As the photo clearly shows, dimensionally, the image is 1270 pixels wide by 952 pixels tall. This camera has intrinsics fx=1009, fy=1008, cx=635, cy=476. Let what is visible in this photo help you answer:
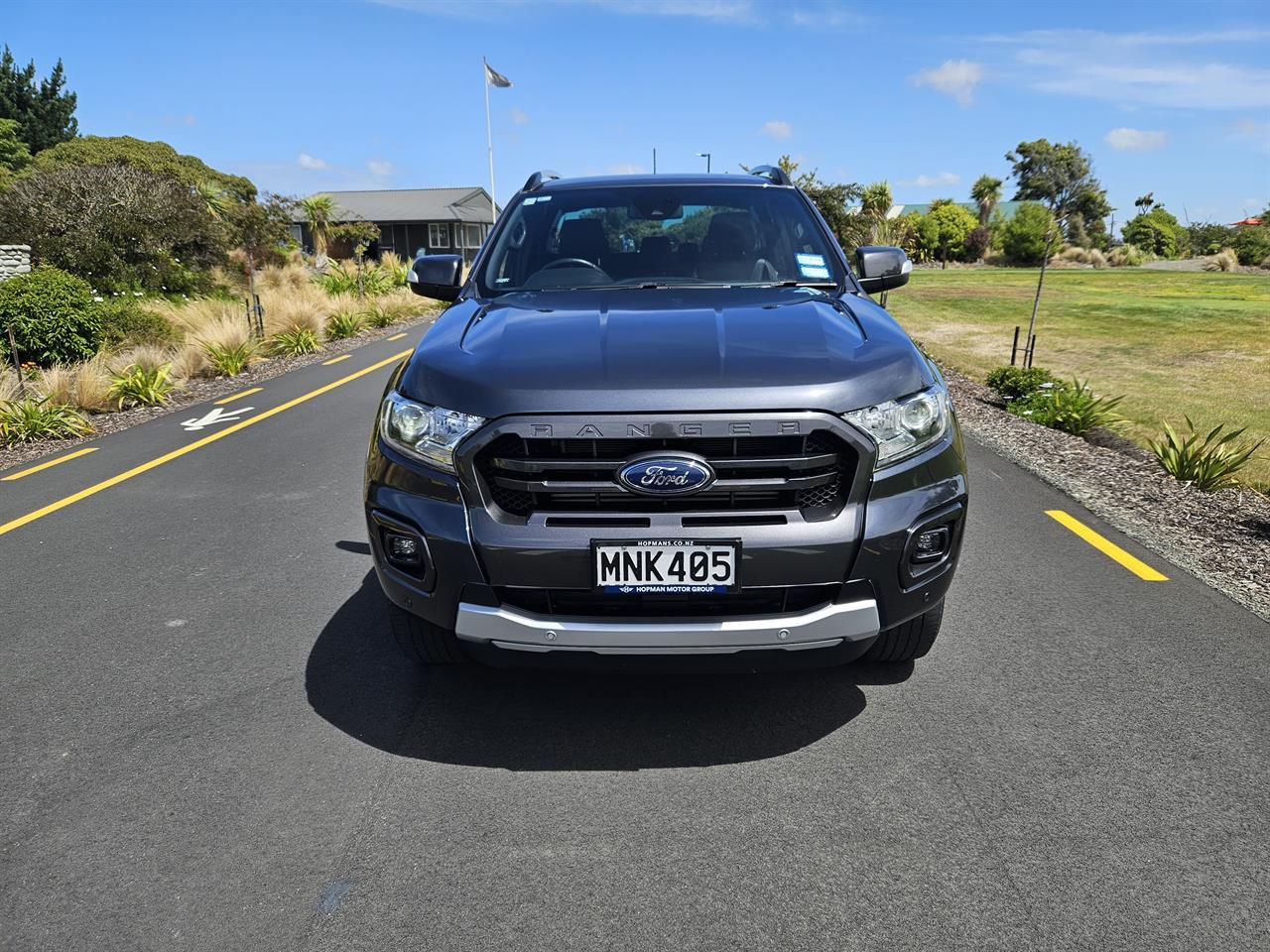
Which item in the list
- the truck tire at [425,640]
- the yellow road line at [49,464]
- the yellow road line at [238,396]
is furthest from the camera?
the yellow road line at [238,396]

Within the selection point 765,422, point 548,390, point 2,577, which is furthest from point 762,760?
point 2,577

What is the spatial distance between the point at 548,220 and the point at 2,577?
3.40 m

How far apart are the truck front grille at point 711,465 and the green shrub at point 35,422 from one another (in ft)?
27.4

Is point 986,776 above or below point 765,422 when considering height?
below

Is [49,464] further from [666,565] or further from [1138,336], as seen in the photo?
[1138,336]

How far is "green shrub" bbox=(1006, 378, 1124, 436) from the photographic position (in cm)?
917

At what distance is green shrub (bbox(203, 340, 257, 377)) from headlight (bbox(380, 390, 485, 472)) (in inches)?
474

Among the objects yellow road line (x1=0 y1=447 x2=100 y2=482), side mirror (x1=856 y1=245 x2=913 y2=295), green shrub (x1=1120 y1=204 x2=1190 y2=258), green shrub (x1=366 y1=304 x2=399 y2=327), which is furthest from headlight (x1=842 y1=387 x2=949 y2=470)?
green shrub (x1=1120 y1=204 x2=1190 y2=258)

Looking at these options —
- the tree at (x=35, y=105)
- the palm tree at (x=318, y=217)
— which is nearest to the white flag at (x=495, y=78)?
the palm tree at (x=318, y=217)

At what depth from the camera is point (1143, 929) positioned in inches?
95.7

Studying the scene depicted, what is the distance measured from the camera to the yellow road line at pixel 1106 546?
5.11 meters

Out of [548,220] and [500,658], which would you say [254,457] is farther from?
[500,658]

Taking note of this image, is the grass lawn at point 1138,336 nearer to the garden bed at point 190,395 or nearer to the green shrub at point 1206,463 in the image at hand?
the green shrub at point 1206,463

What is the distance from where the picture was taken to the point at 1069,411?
30.5 feet
